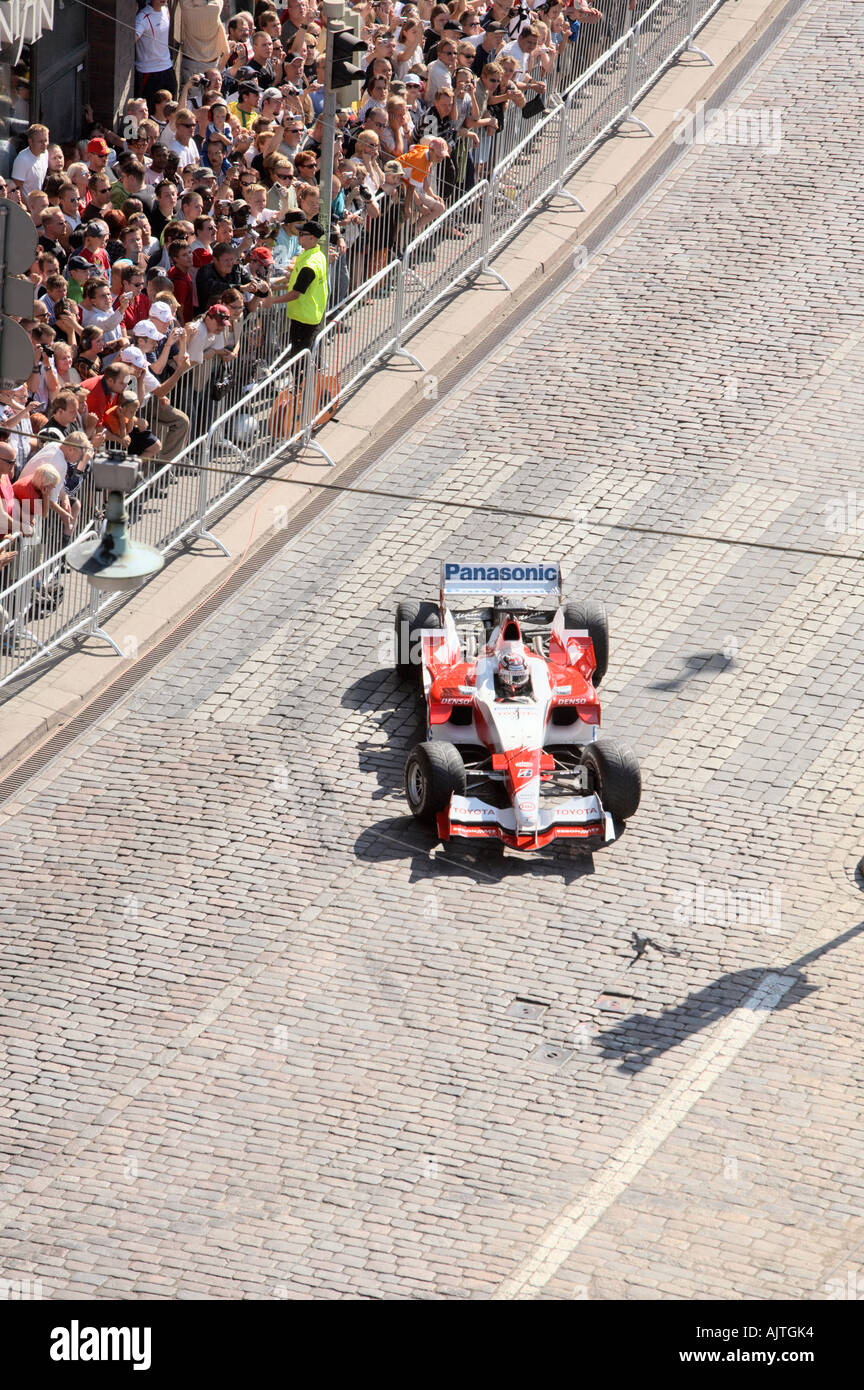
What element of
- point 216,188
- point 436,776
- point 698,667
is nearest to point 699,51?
point 216,188

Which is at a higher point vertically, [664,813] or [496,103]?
[496,103]

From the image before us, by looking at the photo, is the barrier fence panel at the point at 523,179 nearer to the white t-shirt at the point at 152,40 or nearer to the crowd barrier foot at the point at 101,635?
the white t-shirt at the point at 152,40

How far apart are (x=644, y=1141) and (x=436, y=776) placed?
332cm

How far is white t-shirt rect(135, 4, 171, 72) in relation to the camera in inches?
929

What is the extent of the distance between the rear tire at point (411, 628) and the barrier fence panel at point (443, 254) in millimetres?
5553

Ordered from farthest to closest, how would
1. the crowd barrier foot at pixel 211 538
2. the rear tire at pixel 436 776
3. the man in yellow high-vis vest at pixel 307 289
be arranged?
the man in yellow high-vis vest at pixel 307 289 → the crowd barrier foot at pixel 211 538 → the rear tire at pixel 436 776

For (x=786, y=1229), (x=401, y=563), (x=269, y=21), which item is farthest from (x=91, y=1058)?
(x=269, y=21)

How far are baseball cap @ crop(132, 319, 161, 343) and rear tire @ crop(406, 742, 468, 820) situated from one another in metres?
4.99

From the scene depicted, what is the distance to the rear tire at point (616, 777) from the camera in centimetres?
1591

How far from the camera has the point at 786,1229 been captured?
42.7 feet

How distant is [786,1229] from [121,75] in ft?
53.2

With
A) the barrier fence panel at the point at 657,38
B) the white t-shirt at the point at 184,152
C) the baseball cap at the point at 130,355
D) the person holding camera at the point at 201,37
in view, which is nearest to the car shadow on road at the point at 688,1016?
the baseball cap at the point at 130,355

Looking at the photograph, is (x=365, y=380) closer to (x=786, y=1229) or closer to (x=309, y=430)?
(x=309, y=430)

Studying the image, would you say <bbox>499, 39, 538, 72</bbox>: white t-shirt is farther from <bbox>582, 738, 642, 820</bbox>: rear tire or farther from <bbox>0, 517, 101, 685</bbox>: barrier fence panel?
<bbox>582, 738, 642, 820</bbox>: rear tire
